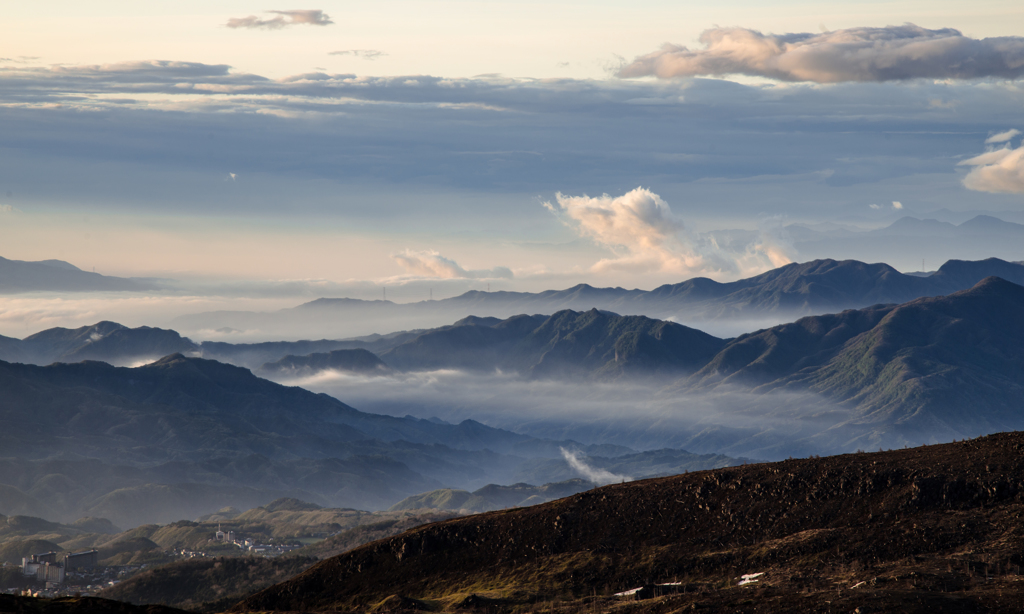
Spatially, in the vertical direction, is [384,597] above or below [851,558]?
below

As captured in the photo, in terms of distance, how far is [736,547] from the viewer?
10269 centimetres

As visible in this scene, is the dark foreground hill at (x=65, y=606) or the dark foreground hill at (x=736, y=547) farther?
the dark foreground hill at (x=65, y=606)

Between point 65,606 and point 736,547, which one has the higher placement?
point 65,606

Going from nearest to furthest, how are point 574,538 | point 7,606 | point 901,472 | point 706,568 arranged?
1. point 7,606
2. point 706,568
3. point 901,472
4. point 574,538

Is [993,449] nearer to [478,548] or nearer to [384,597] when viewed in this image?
[478,548]

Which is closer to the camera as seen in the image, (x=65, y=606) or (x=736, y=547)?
(x=65, y=606)

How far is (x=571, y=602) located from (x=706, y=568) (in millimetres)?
15035

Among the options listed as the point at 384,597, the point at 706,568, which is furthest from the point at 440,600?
the point at 706,568

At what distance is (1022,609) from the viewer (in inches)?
2554

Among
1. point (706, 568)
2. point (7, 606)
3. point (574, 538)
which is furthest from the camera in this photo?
point (574, 538)

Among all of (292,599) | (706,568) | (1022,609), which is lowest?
(292,599)

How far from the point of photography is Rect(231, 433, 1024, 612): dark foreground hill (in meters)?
78.7

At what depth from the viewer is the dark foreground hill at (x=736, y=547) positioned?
78.7m

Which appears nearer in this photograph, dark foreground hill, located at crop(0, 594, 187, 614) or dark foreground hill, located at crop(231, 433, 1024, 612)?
dark foreground hill, located at crop(231, 433, 1024, 612)
